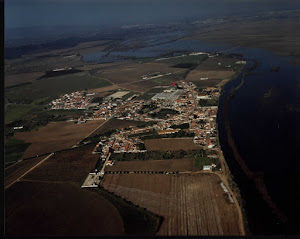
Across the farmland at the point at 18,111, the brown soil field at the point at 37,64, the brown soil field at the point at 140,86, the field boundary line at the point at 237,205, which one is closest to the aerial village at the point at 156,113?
the field boundary line at the point at 237,205

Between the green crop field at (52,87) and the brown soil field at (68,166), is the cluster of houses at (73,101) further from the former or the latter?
the brown soil field at (68,166)

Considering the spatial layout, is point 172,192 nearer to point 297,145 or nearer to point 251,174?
point 251,174

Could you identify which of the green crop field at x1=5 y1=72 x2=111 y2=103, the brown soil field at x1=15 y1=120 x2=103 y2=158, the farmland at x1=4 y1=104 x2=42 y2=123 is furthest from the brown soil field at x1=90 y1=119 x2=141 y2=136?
the green crop field at x1=5 y1=72 x2=111 y2=103

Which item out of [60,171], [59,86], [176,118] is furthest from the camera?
[59,86]

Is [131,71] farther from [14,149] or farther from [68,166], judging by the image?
[68,166]

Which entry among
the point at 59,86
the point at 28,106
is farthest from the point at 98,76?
the point at 28,106

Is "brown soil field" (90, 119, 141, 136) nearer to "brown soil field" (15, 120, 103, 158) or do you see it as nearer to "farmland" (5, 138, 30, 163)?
"brown soil field" (15, 120, 103, 158)

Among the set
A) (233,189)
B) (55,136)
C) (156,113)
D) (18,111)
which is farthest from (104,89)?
(233,189)
